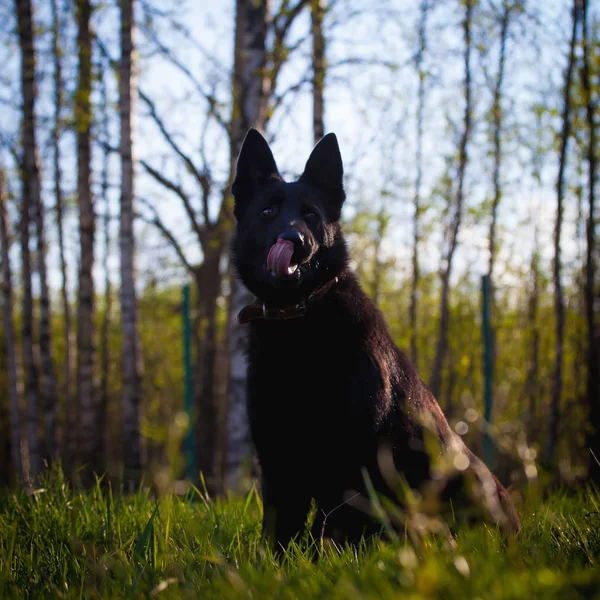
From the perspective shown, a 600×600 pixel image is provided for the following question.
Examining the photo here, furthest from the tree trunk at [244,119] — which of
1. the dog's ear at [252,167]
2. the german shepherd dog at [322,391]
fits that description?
the german shepherd dog at [322,391]

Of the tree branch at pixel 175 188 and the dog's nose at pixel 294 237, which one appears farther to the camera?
the tree branch at pixel 175 188

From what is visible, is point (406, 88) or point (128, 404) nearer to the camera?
point (128, 404)

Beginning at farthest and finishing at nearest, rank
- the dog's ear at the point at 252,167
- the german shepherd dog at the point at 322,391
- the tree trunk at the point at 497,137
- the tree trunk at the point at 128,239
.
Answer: the tree trunk at the point at 497,137 < the tree trunk at the point at 128,239 < the dog's ear at the point at 252,167 < the german shepherd dog at the point at 322,391

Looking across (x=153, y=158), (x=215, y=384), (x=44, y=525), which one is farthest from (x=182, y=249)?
(x=44, y=525)

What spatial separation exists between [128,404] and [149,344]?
51.3ft

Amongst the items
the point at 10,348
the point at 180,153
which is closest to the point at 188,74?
the point at 180,153

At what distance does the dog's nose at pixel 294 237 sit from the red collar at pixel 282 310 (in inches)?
11.1

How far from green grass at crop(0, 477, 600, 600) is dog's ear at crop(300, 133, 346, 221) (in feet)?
6.19

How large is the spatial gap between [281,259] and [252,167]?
952 millimetres

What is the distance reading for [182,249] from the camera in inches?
505

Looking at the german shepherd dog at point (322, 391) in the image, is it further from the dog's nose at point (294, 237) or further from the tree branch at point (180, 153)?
the tree branch at point (180, 153)

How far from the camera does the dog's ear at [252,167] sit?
375cm

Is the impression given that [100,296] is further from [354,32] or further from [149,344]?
[354,32]

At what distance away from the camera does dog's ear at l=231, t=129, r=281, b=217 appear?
3750 mm
